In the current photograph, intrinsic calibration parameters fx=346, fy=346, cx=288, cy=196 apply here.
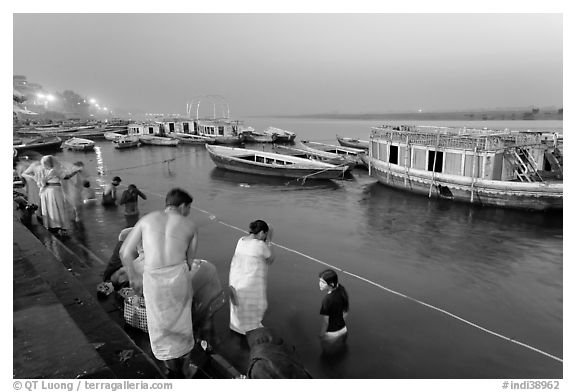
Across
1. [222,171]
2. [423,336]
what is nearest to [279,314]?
[423,336]

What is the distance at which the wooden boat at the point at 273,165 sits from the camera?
82.3 feet

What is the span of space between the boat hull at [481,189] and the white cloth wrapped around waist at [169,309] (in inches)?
738

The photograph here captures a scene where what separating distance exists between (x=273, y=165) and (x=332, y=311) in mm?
20978

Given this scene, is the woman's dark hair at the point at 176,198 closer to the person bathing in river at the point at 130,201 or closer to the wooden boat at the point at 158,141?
the person bathing in river at the point at 130,201

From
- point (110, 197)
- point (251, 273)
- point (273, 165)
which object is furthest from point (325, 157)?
point (251, 273)

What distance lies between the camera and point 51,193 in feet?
30.7

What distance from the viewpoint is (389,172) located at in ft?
77.0

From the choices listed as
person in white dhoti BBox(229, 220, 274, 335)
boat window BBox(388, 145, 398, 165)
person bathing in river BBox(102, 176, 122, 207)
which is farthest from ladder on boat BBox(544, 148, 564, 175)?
person bathing in river BBox(102, 176, 122, 207)

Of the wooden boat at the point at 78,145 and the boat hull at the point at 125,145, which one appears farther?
the boat hull at the point at 125,145

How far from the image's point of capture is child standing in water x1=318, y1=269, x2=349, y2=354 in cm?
511

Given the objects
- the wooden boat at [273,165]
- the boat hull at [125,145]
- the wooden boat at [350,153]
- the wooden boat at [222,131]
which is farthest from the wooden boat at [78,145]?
the wooden boat at [350,153]

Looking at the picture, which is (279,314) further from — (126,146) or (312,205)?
(126,146)

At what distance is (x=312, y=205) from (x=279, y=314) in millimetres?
12497

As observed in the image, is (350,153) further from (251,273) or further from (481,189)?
(251,273)
